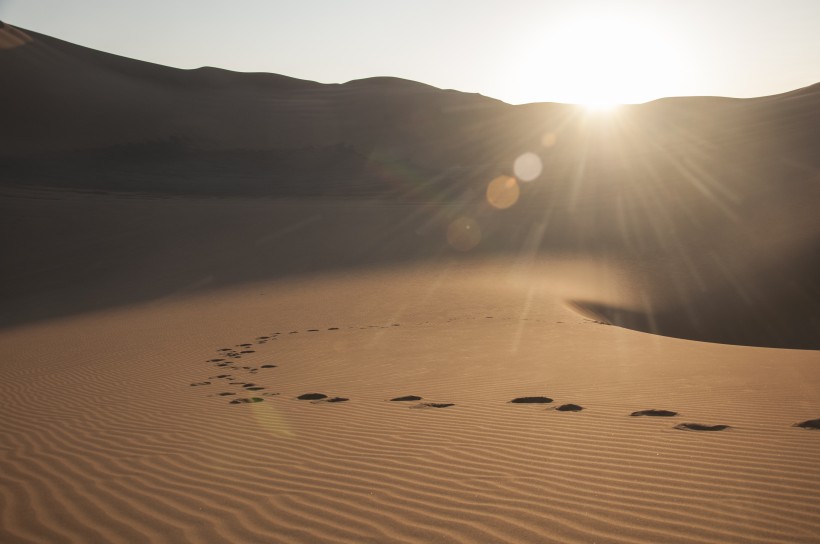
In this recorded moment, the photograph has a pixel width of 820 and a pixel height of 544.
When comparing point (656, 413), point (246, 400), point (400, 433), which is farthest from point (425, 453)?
point (246, 400)

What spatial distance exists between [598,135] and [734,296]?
39521 mm

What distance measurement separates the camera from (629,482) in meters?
4.28

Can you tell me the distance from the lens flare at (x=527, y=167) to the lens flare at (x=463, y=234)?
13.2 metres

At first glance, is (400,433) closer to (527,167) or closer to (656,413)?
(656,413)

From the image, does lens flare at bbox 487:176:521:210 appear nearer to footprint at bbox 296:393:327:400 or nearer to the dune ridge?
→ the dune ridge

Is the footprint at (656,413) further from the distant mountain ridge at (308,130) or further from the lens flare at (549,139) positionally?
the lens flare at (549,139)

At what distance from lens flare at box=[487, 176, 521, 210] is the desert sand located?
83.0 inches

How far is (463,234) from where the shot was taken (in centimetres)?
2903

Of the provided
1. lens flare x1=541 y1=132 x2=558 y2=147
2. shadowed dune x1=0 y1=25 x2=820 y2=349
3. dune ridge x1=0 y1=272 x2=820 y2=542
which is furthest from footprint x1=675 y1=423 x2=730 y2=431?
lens flare x1=541 y1=132 x2=558 y2=147

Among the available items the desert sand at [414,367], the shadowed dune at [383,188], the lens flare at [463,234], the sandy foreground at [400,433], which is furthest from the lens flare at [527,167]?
the sandy foreground at [400,433]

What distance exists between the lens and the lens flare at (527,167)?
4366 cm

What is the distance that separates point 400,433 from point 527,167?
42.7m

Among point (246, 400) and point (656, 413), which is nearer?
point (656, 413)

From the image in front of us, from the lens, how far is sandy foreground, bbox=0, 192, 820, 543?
3.87 metres
